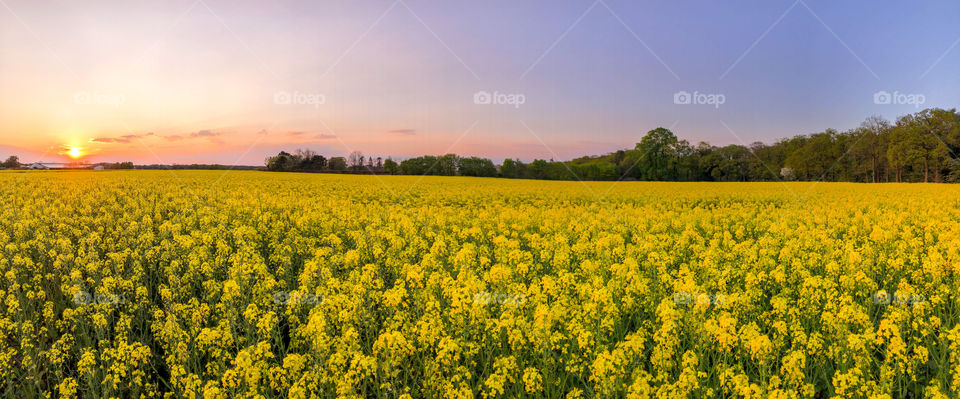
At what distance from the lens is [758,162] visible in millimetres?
98438

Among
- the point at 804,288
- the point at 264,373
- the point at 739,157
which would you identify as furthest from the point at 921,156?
the point at 264,373

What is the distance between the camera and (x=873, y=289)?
7.04m

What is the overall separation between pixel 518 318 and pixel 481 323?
0.54m

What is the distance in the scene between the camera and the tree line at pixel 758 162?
72438mm

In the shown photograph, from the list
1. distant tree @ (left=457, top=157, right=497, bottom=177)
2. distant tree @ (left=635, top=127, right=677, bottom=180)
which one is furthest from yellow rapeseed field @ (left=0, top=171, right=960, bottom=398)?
distant tree @ (left=635, top=127, right=677, bottom=180)

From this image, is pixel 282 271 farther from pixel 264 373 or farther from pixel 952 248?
pixel 952 248

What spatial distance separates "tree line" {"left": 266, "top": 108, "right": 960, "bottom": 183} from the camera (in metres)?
72.4
